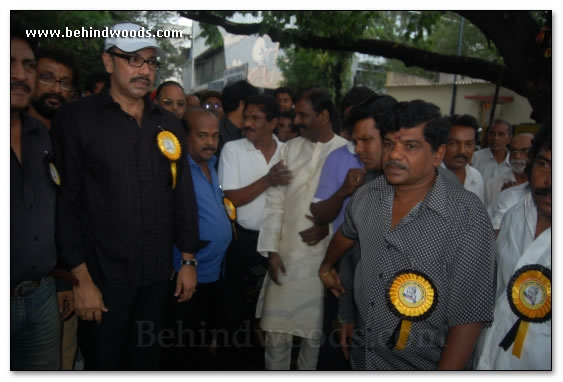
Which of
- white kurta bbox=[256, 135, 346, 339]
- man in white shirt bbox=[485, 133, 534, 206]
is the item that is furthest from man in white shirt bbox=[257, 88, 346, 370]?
man in white shirt bbox=[485, 133, 534, 206]

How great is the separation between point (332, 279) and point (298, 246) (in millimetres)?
396

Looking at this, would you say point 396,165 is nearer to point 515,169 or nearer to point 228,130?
point 228,130

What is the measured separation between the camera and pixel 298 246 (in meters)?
2.67

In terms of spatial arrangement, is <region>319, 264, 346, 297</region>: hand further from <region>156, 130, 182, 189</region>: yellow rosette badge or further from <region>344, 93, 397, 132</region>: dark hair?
<region>156, 130, 182, 189</region>: yellow rosette badge

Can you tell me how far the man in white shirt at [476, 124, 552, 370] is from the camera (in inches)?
68.5

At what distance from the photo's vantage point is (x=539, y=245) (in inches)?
68.2

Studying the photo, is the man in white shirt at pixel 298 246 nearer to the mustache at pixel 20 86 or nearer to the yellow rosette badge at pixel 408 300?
the yellow rosette badge at pixel 408 300

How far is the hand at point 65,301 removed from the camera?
2123mm

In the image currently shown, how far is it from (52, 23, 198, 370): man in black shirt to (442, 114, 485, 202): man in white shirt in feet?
6.06

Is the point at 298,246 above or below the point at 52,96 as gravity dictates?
below

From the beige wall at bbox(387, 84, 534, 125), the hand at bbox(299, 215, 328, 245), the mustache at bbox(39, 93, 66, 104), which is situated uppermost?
the beige wall at bbox(387, 84, 534, 125)

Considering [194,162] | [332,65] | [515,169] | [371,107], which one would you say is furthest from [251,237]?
[332,65]

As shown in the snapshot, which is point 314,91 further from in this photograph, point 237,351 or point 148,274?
point 237,351

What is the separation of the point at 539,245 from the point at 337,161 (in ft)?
3.70
